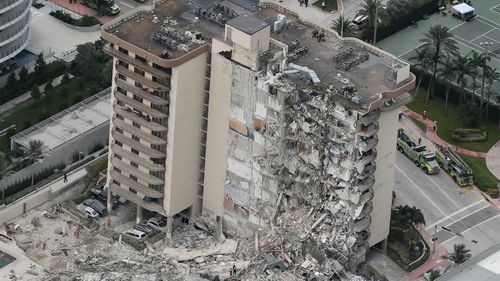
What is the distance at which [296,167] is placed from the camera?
180 meters

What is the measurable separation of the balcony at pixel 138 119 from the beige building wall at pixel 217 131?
19.2ft

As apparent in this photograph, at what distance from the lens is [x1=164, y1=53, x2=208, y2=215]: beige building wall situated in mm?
180125

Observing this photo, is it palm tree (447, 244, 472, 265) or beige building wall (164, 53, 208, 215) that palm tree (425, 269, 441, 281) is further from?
beige building wall (164, 53, 208, 215)

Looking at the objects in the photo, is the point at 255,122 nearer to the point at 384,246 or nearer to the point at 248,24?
the point at 248,24

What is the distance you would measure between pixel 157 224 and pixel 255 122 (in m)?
19.2

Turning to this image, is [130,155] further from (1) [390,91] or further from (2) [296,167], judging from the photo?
(1) [390,91]

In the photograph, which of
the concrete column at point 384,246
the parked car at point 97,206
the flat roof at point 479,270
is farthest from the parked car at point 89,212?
the flat roof at point 479,270

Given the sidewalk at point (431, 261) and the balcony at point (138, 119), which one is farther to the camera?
the sidewalk at point (431, 261)

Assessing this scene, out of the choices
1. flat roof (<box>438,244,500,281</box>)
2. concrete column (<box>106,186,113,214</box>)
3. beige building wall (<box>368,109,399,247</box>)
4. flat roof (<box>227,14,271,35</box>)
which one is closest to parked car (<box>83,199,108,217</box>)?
concrete column (<box>106,186,113,214</box>)

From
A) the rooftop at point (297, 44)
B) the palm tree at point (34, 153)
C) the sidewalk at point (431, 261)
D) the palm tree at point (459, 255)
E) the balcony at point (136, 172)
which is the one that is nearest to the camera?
the rooftop at point (297, 44)

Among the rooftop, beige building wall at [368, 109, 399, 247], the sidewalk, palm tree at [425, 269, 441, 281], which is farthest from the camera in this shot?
the sidewalk

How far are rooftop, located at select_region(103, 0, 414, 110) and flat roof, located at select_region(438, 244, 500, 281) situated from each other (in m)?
20.4

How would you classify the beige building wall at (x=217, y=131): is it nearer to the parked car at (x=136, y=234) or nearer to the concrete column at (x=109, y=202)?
the parked car at (x=136, y=234)

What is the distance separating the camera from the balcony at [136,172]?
185 meters
